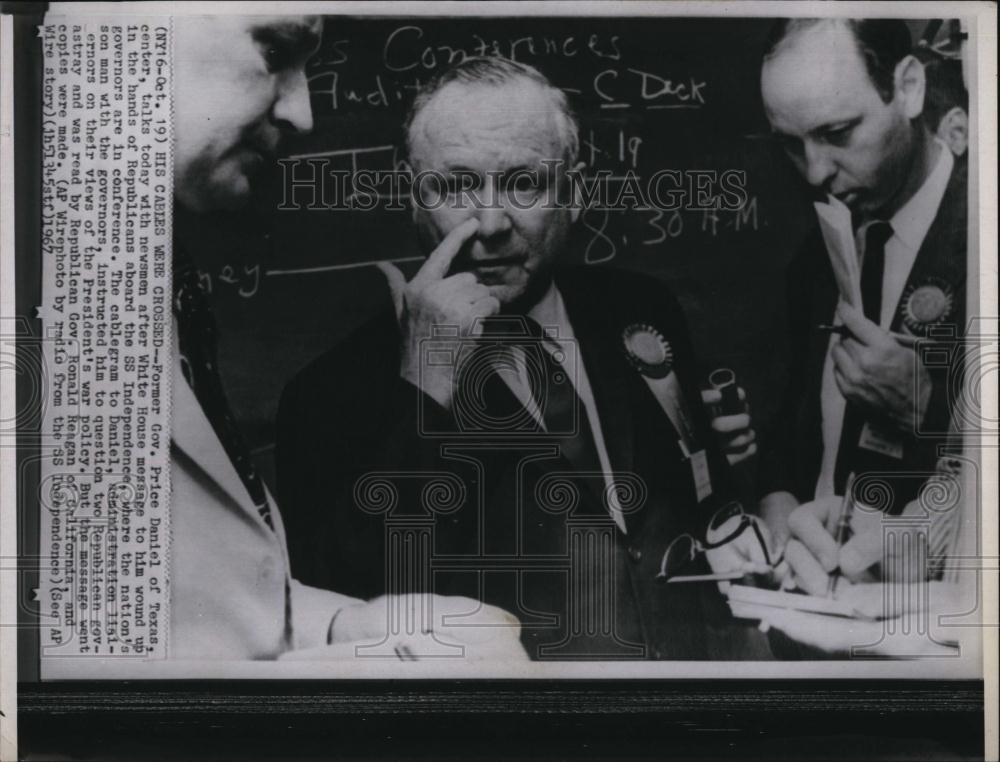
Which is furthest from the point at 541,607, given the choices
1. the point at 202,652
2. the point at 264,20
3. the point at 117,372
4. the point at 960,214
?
the point at 264,20

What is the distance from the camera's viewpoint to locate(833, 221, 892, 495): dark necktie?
2689mm

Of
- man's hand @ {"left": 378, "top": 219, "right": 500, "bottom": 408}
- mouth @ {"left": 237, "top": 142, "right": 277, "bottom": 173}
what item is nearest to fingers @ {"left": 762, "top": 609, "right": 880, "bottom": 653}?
man's hand @ {"left": 378, "top": 219, "right": 500, "bottom": 408}

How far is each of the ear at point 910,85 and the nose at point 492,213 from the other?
1155 mm

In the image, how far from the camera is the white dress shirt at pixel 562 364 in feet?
8.73

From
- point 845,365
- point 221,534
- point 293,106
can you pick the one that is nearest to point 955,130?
point 845,365

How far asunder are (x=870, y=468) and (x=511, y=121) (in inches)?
55.0

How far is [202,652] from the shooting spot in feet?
8.70

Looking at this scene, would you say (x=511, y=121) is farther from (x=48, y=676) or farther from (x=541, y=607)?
(x=48, y=676)

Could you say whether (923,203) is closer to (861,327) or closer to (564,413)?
(861,327)

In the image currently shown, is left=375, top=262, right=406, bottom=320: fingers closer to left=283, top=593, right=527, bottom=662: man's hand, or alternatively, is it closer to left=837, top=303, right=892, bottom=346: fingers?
left=283, top=593, right=527, bottom=662: man's hand

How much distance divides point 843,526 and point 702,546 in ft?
1.31

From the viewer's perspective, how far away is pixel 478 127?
2.67 meters
